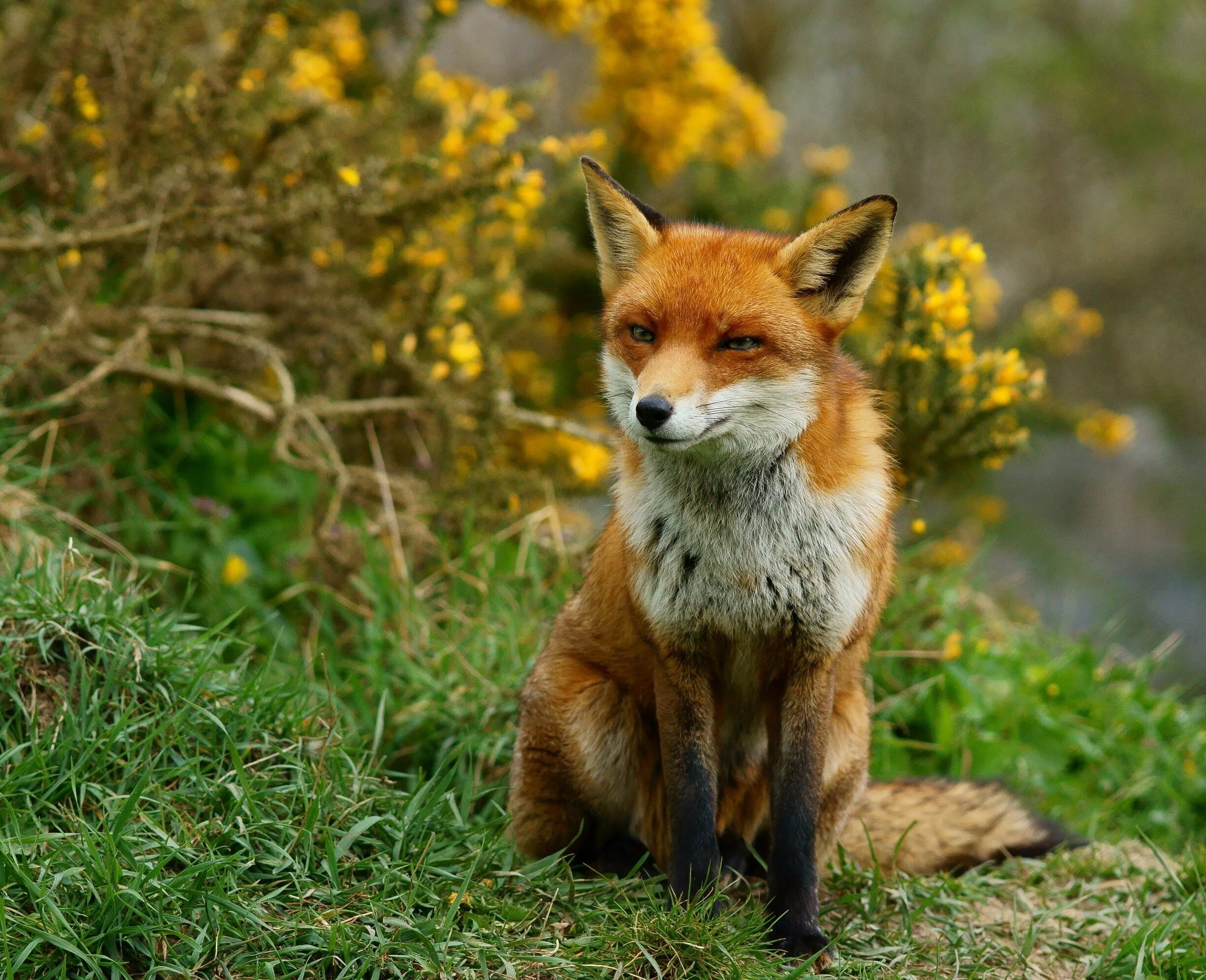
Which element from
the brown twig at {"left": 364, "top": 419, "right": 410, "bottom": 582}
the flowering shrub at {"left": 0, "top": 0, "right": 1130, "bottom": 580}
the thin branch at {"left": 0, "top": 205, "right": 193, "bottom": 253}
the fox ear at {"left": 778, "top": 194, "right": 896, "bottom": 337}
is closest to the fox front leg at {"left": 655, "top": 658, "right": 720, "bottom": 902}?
the fox ear at {"left": 778, "top": 194, "right": 896, "bottom": 337}

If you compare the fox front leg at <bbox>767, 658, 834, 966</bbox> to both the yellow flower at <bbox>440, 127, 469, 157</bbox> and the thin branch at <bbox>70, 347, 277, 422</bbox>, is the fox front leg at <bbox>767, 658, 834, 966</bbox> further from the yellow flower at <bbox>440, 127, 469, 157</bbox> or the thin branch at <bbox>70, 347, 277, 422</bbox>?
the yellow flower at <bbox>440, 127, 469, 157</bbox>

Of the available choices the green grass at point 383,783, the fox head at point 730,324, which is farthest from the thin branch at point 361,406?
the fox head at point 730,324

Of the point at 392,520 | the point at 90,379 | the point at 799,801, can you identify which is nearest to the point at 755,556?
the point at 799,801

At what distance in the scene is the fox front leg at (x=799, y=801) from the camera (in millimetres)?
3277

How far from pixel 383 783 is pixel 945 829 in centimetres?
196

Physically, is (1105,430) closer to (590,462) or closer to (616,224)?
(590,462)

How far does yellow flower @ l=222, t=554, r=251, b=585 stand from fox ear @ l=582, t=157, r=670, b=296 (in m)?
2.37

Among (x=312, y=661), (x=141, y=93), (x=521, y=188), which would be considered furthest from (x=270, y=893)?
(x=141, y=93)

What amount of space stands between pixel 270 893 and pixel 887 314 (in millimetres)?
3647

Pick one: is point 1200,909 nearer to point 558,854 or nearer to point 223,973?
point 558,854

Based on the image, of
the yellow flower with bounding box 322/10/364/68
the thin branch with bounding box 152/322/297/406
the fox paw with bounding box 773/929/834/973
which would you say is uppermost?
the yellow flower with bounding box 322/10/364/68

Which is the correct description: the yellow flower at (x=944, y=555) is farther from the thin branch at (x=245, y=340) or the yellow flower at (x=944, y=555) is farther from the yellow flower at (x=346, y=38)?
the yellow flower at (x=346, y=38)

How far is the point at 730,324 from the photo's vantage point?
3127mm

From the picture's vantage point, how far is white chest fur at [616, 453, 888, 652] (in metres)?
3.23
